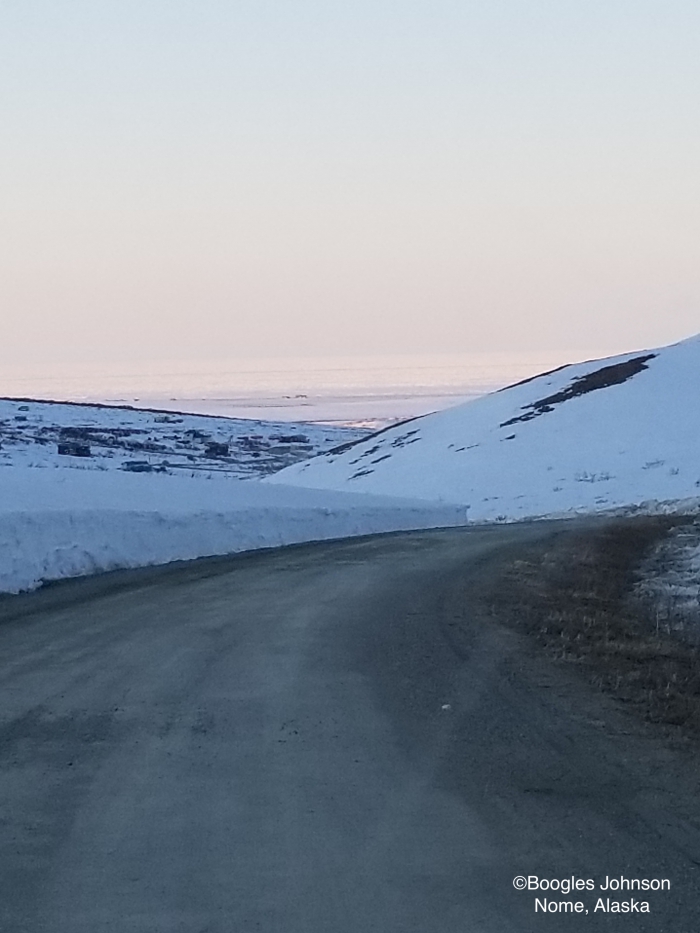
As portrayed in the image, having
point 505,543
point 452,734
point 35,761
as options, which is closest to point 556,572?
point 505,543

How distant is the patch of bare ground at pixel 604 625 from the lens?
9.14 metres

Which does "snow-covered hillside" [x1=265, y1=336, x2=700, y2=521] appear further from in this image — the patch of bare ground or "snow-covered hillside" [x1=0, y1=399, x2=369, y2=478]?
the patch of bare ground

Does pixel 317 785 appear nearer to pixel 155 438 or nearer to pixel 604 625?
pixel 604 625

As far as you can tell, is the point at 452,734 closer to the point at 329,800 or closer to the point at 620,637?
the point at 329,800

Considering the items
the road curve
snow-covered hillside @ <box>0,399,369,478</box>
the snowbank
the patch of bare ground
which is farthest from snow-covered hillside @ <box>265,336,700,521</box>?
the road curve

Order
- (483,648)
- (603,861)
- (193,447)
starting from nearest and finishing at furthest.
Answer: (603,861), (483,648), (193,447)

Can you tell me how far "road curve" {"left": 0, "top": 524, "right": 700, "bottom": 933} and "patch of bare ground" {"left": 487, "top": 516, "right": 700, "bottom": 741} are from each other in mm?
365

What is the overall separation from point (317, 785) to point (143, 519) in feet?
Result: 47.0

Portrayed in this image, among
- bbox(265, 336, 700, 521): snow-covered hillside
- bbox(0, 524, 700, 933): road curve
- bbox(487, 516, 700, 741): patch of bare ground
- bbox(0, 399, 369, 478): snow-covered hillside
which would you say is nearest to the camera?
bbox(0, 524, 700, 933): road curve

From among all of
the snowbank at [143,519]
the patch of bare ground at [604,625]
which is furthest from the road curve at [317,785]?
the snowbank at [143,519]

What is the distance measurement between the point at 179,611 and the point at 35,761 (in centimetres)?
612

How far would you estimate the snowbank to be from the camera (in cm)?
1723

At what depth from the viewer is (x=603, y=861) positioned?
5.55 metres

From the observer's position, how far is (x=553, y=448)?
5719 cm
